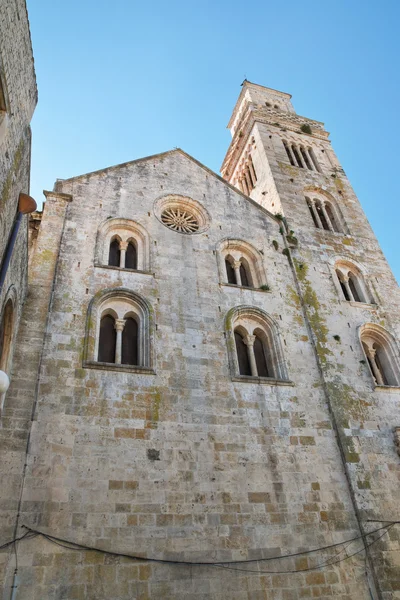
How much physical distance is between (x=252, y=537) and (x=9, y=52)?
1115 cm

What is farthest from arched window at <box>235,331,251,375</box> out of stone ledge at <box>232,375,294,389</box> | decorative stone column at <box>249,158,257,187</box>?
decorative stone column at <box>249,158,257,187</box>

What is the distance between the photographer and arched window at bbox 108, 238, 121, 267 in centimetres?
1435

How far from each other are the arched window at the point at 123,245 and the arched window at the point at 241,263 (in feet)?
9.16

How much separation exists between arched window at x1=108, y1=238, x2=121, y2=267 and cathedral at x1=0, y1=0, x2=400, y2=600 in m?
0.10

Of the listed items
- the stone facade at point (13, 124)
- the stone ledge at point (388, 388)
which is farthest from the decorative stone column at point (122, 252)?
the stone ledge at point (388, 388)

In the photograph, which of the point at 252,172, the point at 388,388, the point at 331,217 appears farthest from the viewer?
the point at 252,172

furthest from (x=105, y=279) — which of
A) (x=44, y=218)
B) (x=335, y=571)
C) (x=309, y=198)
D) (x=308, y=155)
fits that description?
(x=308, y=155)

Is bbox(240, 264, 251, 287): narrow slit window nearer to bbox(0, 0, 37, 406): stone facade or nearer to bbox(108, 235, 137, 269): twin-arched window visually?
bbox(108, 235, 137, 269): twin-arched window

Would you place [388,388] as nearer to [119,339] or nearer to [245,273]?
[245,273]

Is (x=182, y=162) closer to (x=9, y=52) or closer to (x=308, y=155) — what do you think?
(x=308, y=155)

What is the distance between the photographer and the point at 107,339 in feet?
40.0

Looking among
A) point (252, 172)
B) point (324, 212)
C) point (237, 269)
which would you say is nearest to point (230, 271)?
point (237, 269)

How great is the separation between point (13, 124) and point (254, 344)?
9360 mm

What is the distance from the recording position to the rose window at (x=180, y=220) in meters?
15.9
